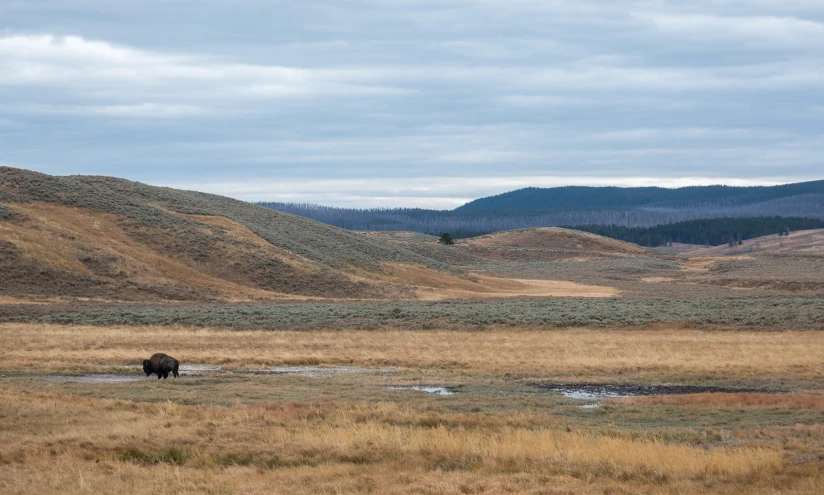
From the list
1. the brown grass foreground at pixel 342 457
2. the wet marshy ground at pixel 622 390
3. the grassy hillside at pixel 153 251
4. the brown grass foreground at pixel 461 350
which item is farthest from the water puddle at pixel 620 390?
the grassy hillside at pixel 153 251

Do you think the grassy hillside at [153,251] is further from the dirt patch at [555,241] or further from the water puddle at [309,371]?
the dirt patch at [555,241]

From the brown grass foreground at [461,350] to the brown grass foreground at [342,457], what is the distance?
13.0m

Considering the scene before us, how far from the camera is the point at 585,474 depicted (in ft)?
37.6

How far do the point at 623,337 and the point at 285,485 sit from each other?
29.3m

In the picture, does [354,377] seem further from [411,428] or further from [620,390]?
[411,428]

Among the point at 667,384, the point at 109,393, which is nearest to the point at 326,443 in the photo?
the point at 109,393

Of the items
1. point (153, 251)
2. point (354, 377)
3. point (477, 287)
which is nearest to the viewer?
point (354, 377)

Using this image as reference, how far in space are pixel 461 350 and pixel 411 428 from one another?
19331 millimetres

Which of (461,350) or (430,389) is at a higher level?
(430,389)

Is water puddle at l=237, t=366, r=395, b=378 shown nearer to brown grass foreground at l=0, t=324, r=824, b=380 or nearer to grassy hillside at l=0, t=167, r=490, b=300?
brown grass foreground at l=0, t=324, r=824, b=380

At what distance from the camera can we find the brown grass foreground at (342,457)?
11.0m

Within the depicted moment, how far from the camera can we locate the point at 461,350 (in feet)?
112

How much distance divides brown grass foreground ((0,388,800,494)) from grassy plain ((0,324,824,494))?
0.13ft

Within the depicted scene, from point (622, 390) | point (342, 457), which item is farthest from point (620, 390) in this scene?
point (342, 457)
